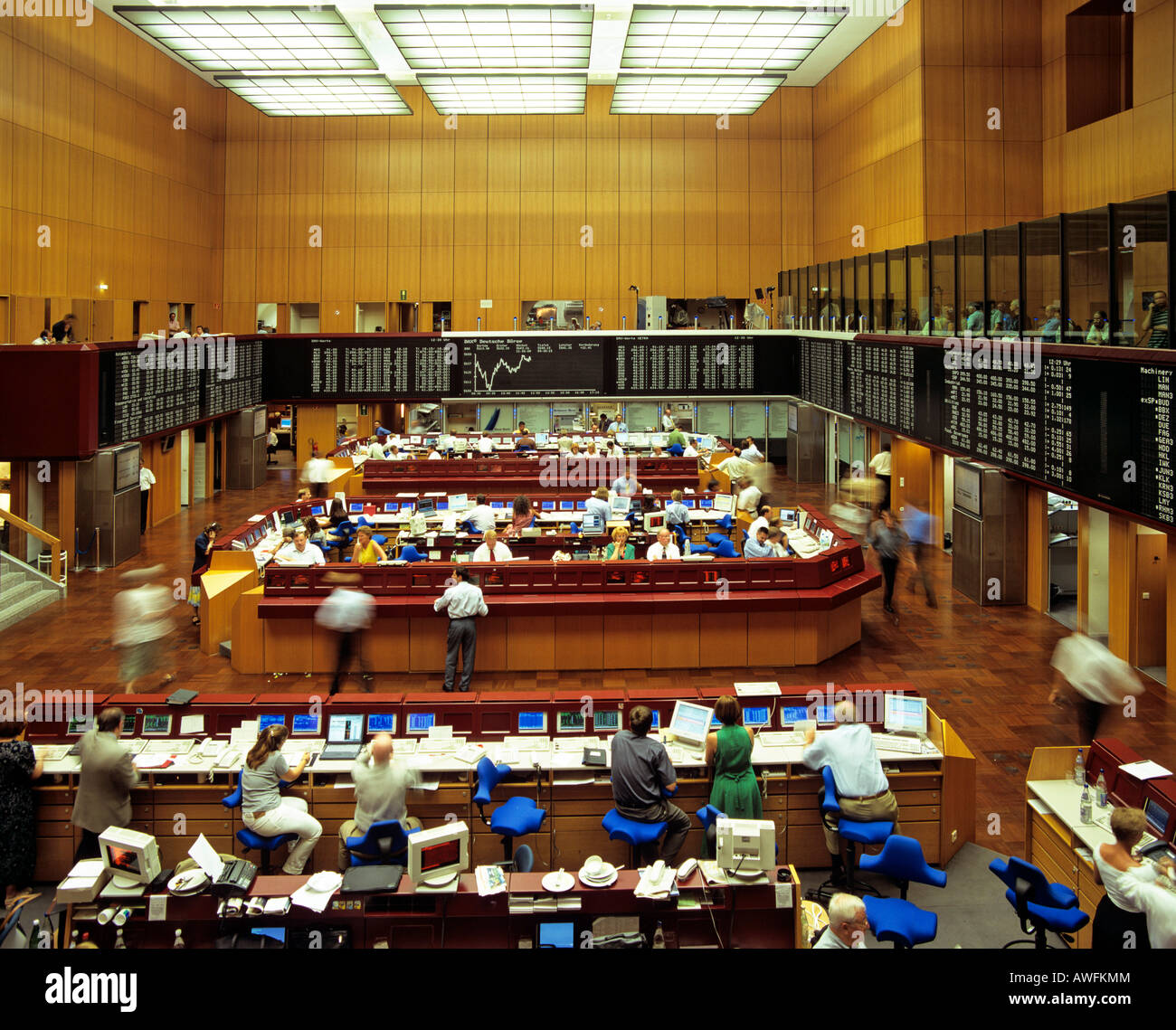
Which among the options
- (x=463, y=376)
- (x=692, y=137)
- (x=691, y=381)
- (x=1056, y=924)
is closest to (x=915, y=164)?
(x=691, y=381)

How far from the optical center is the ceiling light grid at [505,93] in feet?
72.3

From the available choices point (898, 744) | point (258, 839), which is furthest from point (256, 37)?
point (898, 744)

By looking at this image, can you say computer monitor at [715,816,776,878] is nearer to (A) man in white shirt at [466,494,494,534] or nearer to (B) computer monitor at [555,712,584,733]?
(B) computer monitor at [555,712,584,733]

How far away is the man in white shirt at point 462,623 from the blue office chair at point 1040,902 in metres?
5.60

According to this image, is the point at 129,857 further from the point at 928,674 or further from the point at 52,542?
the point at 52,542

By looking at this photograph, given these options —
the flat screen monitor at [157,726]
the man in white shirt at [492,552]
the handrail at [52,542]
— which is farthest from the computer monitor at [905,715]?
the handrail at [52,542]

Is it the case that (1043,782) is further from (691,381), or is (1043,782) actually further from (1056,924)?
(691,381)

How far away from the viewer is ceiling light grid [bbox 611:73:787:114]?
864 inches

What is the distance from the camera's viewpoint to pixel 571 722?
22.7ft

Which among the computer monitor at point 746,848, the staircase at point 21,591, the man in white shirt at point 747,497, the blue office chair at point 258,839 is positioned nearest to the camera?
the computer monitor at point 746,848

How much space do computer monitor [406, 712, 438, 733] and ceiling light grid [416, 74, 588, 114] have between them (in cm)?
1843

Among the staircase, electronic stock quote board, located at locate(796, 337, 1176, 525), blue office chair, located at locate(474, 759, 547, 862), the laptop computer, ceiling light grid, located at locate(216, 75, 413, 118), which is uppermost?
ceiling light grid, located at locate(216, 75, 413, 118)

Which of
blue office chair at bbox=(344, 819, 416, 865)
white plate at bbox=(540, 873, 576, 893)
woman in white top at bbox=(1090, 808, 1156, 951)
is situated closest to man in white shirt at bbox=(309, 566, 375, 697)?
blue office chair at bbox=(344, 819, 416, 865)

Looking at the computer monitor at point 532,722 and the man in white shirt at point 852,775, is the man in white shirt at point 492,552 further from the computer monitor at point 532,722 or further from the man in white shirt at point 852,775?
the man in white shirt at point 852,775
